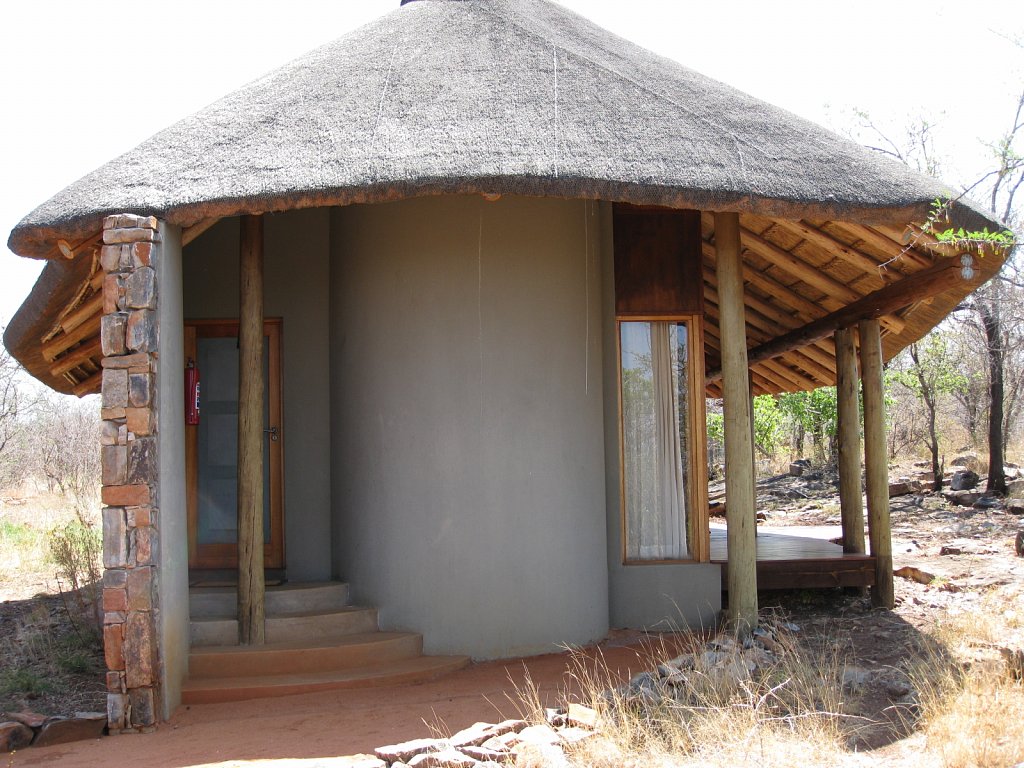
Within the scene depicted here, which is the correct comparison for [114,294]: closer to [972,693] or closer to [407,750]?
[407,750]

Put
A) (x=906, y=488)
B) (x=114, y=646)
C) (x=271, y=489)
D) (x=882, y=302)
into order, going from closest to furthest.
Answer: (x=114, y=646), (x=271, y=489), (x=882, y=302), (x=906, y=488)

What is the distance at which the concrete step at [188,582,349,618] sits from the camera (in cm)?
696

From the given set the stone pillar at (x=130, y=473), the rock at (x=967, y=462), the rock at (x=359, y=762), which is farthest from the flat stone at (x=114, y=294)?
the rock at (x=967, y=462)

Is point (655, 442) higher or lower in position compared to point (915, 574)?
higher

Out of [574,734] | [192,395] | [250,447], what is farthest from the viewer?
[192,395]

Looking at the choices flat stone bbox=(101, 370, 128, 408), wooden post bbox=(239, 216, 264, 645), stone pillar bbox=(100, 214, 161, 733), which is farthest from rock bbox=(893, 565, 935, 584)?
flat stone bbox=(101, 370, 128, 408)

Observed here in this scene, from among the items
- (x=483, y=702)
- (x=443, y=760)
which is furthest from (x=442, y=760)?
(x=483, y=702)

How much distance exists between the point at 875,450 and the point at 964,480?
8275 millimetres

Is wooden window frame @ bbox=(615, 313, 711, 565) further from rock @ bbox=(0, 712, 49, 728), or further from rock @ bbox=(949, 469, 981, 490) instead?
rock @ bbox=(949, 469, 981, 490)

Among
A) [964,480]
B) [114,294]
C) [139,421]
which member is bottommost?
[964,480]

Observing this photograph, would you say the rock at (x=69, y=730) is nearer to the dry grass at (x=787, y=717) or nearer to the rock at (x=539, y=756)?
the dry grass at (x=787, y=717)

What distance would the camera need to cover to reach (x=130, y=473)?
5.68m

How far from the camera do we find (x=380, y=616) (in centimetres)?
709

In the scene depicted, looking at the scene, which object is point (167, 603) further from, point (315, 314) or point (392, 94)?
point (392, 94)
